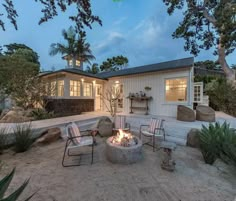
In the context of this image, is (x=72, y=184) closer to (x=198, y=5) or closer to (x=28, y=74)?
(x=28, y=74)

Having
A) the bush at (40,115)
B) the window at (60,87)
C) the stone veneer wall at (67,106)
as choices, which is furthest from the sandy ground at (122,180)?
the window at (60,87)

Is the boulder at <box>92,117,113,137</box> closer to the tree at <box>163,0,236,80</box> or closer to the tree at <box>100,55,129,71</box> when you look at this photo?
the tree at <box>163,0,236,80</box>

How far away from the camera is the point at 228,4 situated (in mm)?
7863

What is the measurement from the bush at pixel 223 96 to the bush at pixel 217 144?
659 centimetres

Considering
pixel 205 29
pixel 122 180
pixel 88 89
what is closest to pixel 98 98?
pixel 88 89

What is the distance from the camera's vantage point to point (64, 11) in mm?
A: 2297

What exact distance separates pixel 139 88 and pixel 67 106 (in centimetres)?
483

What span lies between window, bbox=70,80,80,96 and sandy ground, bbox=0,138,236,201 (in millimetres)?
5943

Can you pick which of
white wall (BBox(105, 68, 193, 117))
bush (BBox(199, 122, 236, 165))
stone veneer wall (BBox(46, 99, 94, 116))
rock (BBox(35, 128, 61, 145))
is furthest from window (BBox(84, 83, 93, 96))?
bush (BBox(199, 122, 236, 165))

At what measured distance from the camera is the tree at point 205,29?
8539 mm

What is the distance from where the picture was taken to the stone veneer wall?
8.78m

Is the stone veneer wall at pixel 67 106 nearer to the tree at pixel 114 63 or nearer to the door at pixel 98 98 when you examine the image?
the door at pixel 98 98

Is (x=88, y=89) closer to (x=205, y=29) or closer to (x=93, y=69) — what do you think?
(x=205, y=29)

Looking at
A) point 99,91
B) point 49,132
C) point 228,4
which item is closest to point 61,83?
point 99,91
